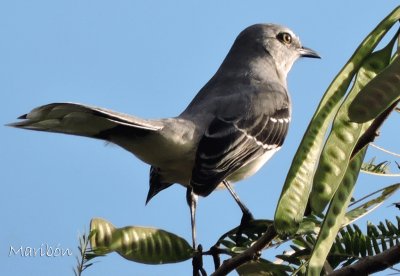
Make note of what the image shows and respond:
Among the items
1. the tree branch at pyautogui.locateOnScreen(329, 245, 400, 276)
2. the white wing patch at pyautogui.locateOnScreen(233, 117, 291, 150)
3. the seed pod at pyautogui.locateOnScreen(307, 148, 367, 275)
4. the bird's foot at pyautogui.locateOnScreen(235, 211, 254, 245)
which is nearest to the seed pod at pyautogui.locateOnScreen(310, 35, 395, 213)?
the seed pod at pyautogui.locateOnScreen(307, 148, 367, 275)

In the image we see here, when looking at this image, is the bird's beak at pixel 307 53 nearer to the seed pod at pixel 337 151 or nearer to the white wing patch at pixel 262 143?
the white wing patch at pixel 262 143

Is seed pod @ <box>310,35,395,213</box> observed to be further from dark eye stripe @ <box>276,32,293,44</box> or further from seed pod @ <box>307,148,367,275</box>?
dark eye stripe @ <box>276,32,293,44</box>

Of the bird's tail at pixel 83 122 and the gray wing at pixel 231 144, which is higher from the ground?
the bird's tail at pixel 83 122

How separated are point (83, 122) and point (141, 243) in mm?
2005

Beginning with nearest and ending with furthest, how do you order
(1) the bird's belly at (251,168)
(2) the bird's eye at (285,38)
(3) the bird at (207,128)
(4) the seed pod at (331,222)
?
(4) the seed pod at (331,222)
(3) the bird at (207,128)
(1) the bird's belly at (251,168)
(2) the bird's eye at (285,38)

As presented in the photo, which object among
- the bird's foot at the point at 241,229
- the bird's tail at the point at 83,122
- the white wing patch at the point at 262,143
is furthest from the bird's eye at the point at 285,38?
the bird's foot at the point at 241,229

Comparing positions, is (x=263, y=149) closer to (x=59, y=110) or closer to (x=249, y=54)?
(x=249, y=54)

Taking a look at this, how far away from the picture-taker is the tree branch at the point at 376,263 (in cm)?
208

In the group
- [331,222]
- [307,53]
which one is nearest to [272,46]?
[307,53]

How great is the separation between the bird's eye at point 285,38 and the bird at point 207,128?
49 centimetres

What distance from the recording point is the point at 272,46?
26.3ft

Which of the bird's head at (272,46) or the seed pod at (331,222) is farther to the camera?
the bird's head at (272,46)

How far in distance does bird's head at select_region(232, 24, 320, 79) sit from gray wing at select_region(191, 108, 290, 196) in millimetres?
1334

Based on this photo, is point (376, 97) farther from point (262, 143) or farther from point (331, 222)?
point (262, 143)
